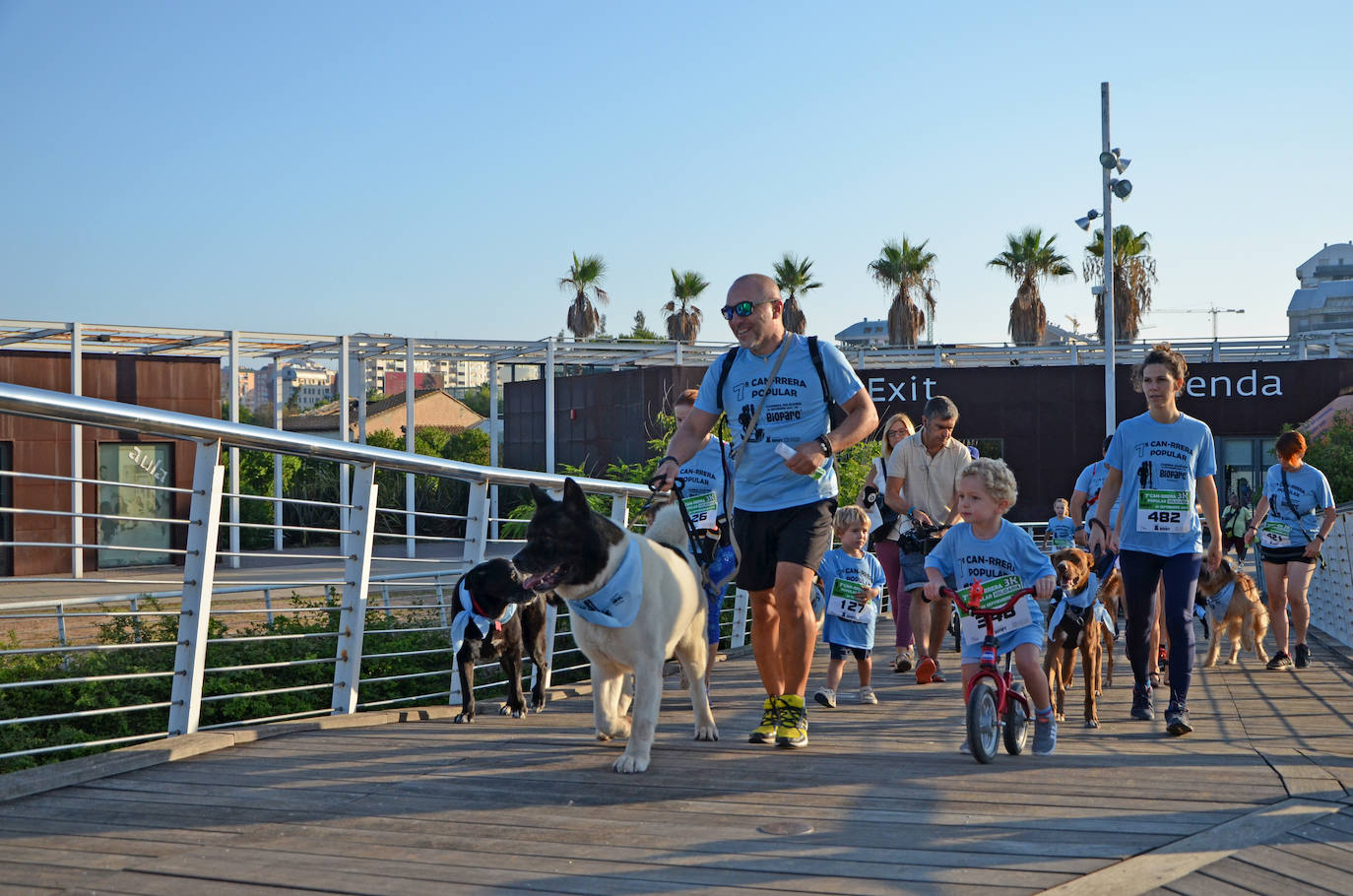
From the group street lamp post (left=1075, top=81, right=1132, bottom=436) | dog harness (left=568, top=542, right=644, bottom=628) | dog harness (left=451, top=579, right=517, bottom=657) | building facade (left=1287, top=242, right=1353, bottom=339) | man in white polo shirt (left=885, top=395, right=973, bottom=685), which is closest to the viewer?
dog harness (left=568, top=542, right=644, bottom=628)

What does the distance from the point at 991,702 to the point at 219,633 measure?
6.44 m

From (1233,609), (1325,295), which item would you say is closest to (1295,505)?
(1233,609)

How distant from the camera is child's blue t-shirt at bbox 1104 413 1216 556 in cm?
567

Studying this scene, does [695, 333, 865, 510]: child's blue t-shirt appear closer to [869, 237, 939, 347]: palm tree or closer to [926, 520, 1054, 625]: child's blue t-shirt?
[926, 520, 1054, 625]: child's blue t-shirt

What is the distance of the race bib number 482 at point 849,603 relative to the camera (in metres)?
6.87

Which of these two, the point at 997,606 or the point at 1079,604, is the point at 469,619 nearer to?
the point at 997,606

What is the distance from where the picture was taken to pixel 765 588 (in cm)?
494

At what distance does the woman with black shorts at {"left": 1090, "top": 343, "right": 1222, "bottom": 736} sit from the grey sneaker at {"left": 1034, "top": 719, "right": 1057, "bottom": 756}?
3.32ft

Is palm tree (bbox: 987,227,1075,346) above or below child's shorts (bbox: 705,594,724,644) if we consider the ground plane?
above

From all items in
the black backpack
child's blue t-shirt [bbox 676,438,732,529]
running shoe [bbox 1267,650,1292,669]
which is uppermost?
the black backpack

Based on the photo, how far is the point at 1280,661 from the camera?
27.5 feet

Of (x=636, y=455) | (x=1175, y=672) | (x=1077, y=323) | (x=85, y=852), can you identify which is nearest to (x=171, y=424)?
(x=85, y=852)

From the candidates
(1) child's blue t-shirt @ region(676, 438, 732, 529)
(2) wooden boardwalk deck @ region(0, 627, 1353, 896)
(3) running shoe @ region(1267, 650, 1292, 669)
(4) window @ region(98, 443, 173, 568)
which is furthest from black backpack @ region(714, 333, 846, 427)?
(4) window @ region(98, 443, 173, 568)

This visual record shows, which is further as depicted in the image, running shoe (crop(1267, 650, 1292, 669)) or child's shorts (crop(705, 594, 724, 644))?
running shoe (crop(1267, 650, 1292, 669))
